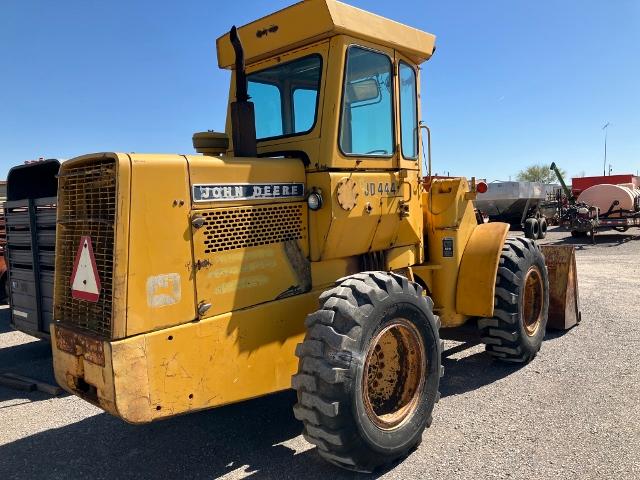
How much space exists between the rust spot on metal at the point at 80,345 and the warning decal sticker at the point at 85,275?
223 millimetres

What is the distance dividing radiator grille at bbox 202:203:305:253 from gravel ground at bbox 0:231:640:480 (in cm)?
152

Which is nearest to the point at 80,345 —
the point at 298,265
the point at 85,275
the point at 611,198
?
the point at 85,275

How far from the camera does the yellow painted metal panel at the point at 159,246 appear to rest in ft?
9.14

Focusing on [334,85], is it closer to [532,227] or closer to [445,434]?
[445,434]

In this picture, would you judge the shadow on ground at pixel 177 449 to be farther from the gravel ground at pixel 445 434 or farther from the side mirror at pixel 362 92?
the side mirror at pixel 362 92

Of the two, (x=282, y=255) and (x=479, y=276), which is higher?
(x=282, y=255)

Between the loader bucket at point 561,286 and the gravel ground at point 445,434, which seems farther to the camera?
the loader bucket at point 561,286

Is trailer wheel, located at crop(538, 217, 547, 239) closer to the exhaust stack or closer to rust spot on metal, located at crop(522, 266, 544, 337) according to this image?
rust spot on metal, located at crop(522, 266, 544, 337)

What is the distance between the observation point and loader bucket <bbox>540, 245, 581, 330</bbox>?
636cm

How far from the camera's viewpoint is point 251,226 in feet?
11.0

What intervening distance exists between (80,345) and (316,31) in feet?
8.51

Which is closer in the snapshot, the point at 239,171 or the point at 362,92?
the point at 239,171

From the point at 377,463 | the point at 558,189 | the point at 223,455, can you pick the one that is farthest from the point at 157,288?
the point at 558,189

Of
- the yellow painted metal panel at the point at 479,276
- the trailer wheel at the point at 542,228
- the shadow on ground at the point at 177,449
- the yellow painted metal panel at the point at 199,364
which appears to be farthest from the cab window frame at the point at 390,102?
the trailer wheel at the point at 542,228
